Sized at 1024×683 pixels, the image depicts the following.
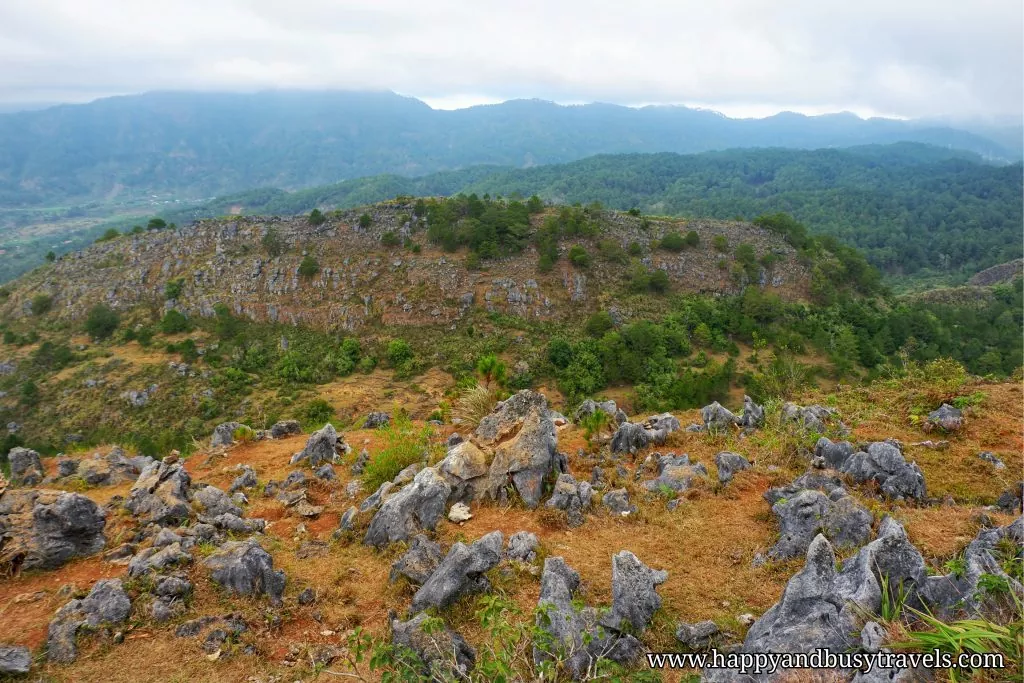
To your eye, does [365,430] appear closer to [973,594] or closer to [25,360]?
[973,594]

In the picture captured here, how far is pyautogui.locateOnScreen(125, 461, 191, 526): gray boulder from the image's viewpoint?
1020 cm

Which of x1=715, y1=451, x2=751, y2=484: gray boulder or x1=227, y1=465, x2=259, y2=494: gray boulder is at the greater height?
x1=715, y1=451, x2=751, y2=484: gray boulder

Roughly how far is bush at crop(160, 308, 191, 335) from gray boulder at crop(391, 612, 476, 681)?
147 ft

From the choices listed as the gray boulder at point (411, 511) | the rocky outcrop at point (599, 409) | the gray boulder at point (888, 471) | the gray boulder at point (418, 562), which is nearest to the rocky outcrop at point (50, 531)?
the gray boulder at point (411, 511)

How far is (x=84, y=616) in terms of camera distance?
717 centimetres

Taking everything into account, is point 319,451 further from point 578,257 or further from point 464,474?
point 578,257

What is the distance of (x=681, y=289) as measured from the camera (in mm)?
47031

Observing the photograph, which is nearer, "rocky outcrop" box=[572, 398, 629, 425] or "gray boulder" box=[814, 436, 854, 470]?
"gray boulder" box=[814, 436, 854, 470]

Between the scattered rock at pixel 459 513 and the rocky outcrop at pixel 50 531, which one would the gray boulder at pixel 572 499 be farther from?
the rocky outcrop at pixel 50 531

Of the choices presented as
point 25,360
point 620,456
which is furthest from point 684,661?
point 25,360

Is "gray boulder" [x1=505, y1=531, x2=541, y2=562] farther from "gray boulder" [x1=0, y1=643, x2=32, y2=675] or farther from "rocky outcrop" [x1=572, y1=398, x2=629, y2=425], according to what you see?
"rocky outcrop" [x1=572, y1=398, x2=629, y2=425]

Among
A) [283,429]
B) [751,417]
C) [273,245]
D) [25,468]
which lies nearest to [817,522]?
[751,417]

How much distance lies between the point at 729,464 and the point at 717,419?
145 inches

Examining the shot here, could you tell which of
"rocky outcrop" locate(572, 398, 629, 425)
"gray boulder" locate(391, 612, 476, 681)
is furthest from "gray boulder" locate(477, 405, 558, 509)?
"rocky outcrop" locate(572, 398, 629, 425)
